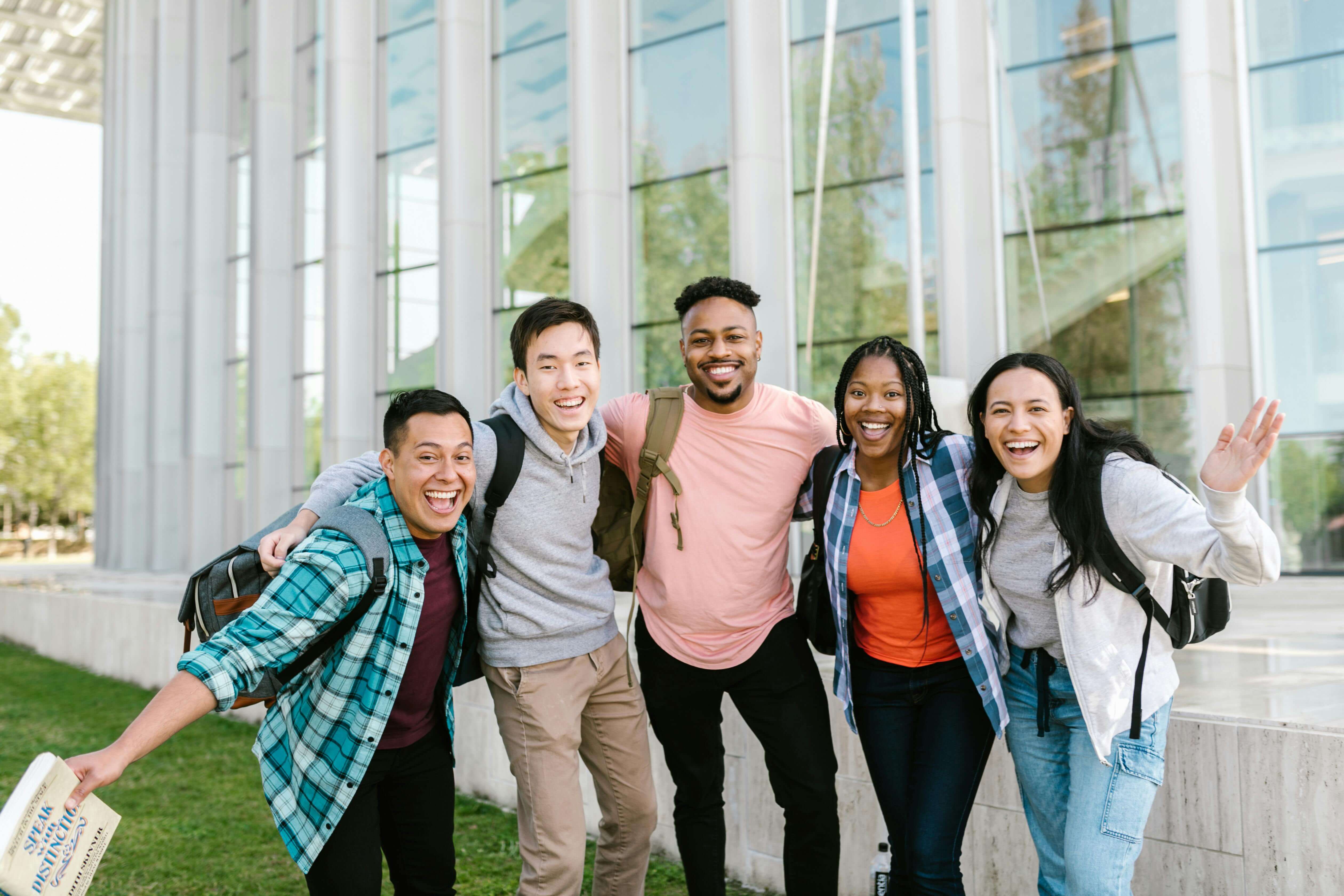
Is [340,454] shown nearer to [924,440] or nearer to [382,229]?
[382,229]

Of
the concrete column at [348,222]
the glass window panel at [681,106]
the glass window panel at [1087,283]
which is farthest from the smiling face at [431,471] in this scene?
the concrete column at [348,222]

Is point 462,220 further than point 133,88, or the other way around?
point 133,88

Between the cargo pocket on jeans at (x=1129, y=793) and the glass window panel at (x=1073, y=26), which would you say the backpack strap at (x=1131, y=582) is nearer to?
the cargo pocket on jeans at (x=1129, y=793)

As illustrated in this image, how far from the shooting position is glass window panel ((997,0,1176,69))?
11.8 m

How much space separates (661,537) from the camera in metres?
3.93

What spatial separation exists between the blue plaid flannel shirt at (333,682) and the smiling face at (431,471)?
0.23 ft

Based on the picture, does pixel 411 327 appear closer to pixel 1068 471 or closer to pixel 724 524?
pixel 724 524

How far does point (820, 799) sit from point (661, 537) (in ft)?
3.48

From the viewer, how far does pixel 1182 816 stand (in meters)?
3.88

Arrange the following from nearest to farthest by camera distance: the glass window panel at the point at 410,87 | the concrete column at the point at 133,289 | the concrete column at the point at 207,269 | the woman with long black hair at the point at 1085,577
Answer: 1. the woman with long black hair at the point at 1085,577
2. the glass window panel at the point at 410,87
3. the concrete column at the point at 207,269
4. the concrete column at the point at 133,289

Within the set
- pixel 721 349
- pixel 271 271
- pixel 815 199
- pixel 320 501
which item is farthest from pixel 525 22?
pixel 320 501

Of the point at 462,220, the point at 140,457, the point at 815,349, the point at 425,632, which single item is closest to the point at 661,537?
the point at 425,632

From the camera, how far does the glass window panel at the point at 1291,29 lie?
10953 mm

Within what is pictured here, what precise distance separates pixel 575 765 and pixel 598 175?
1120cm
